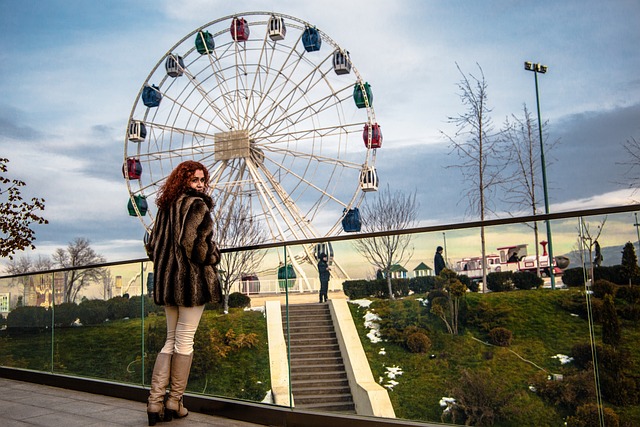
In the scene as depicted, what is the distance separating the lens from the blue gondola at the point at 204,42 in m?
28.3

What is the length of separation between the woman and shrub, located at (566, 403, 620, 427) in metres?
2.54

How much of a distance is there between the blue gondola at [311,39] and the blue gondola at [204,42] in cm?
476

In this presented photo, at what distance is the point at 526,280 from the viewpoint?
3.58 metres

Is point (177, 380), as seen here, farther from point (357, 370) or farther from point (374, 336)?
point (374, 336)

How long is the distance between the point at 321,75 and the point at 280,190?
515 centimetres

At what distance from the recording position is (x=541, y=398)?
3.46 metres

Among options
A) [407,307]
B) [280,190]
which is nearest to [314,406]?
[407,307]

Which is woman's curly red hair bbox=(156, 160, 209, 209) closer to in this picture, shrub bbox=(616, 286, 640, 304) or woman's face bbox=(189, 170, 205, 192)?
woman's face bbox=(189, 170, 205, 192)

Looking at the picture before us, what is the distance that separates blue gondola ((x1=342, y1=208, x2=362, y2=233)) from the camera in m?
24.7

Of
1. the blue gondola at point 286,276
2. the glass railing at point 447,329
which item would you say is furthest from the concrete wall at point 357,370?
the blue gondola at point 286,276

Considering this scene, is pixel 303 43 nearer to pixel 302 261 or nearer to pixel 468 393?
pixel 302 261

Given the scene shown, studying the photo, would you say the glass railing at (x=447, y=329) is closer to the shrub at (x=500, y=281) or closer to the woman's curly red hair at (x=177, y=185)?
the shrub at (x=500, y=281)

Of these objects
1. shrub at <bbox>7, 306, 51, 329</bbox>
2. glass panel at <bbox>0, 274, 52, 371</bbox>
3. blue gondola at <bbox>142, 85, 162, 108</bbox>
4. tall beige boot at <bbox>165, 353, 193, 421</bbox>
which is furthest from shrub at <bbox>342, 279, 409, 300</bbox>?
blue gondola at <bbox>142, 85, 162, 108</bbox>

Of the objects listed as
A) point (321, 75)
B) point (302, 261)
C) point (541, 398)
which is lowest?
point (541, 398)
